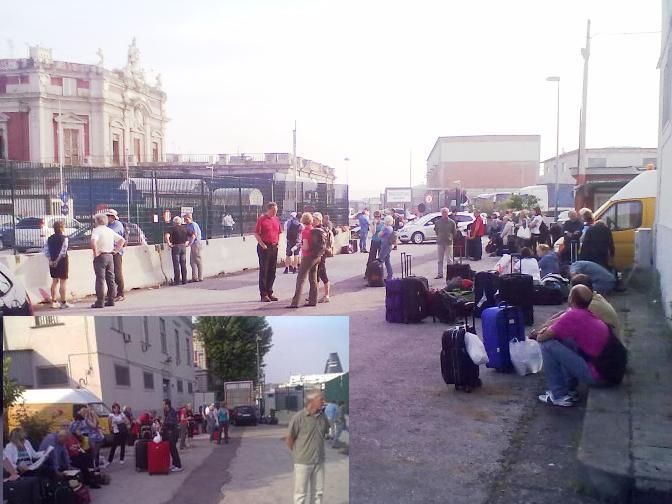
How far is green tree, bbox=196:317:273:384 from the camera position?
107 inches

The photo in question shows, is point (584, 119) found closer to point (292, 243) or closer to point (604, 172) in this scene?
point (604, 172)

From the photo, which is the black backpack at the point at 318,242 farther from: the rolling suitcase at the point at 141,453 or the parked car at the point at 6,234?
the rolling suitcase at the point at 141,453

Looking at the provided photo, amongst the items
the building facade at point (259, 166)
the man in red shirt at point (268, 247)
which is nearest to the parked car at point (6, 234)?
the building facade at point (259, 166)

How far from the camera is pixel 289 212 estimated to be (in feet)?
24.7

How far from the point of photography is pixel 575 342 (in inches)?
213

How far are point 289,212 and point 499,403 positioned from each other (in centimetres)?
297

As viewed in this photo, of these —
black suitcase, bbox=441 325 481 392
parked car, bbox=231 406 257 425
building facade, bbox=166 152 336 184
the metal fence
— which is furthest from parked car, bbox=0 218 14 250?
parked car, bbox=231 406 257 425

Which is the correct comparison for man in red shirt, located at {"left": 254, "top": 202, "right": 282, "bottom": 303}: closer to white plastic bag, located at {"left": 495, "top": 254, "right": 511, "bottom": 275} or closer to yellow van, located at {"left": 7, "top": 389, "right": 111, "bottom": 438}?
white plastic bag, located at {"left": 495, "top": 254, "right": 511, "bottom": 275}

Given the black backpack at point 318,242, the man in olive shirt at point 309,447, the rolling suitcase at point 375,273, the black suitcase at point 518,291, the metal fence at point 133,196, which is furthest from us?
the rolling suitcase at point 375,273

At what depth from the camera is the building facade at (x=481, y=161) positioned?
18.4 feet

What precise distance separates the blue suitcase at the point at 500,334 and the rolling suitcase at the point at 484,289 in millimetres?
919

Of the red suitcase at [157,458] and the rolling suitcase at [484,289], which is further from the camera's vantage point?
the rolling suitcase at [484,289]

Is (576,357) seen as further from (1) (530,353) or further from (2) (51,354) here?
(2) (51,354)

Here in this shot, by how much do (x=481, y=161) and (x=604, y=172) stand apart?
1.91m
